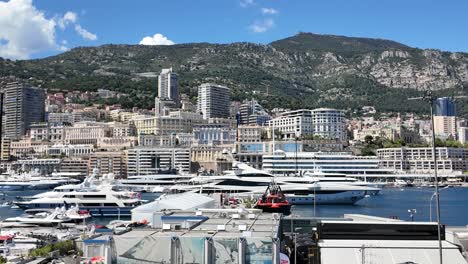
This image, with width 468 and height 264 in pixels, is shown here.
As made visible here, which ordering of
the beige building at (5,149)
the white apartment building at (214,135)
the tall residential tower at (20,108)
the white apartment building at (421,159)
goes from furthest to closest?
the tall residential tower at (20,108) < the beige building at (5,149) < the white apartment building at (421,159) < the white apartment building at (214,135)

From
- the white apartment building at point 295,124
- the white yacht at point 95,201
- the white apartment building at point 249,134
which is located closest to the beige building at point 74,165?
the white apartment building at point 249,134

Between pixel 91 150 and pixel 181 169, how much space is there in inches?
1395

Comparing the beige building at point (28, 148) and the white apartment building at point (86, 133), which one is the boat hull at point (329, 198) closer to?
the white apartment building at point (86, 133)

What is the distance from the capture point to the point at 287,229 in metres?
27.0

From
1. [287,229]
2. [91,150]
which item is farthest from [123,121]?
[287,229]

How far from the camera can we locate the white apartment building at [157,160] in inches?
5443

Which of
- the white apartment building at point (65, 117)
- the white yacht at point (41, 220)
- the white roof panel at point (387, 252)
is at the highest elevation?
the white apartment building at point (65, 117)

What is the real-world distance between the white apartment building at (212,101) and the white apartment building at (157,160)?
152 feet

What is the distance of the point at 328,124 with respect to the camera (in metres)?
160

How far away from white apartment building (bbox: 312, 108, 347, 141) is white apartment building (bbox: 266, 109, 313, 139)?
200cm

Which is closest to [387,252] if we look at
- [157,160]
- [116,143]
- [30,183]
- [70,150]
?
[30,183]

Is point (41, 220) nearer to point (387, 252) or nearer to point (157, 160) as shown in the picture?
point (387, 252)

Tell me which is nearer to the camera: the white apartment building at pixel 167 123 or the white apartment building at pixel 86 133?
the white apartment building at pixel 167 123

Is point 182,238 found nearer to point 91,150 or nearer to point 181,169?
point 181,169
